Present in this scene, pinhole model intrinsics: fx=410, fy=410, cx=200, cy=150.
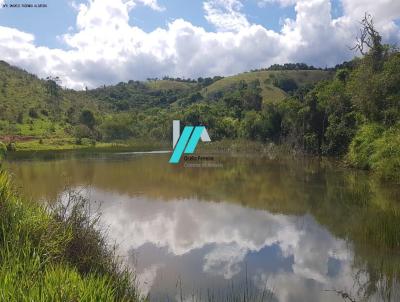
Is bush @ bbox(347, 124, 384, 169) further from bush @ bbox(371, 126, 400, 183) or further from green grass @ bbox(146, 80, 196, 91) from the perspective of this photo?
green grass @ bbox(146, 80, 196, 91)

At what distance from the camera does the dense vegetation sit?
1179 inches

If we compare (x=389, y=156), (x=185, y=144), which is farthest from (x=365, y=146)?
(x=185, y=144)

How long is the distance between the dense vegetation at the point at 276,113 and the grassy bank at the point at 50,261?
1927 cm

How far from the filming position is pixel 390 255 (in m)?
10.2

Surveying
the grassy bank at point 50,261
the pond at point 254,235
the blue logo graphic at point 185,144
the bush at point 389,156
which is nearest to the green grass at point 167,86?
the blue logo graphic at point 185,144

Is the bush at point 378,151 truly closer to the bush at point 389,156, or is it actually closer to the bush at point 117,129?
the bush at point 389,156

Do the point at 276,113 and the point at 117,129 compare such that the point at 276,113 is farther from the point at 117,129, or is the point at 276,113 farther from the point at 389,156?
the point at 117,129

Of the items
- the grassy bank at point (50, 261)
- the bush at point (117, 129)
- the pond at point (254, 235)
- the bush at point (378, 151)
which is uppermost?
the bush at point (117, 129)

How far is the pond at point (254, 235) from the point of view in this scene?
887 centimetres

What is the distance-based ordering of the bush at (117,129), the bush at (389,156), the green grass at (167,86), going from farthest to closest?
the green grass at (167,86) → the bush at (117,129) → the bush at (389,156)

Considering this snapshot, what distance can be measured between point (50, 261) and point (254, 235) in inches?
315

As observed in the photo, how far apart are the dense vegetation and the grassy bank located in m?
19.3

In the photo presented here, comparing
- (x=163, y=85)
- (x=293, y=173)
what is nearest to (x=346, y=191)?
(x=293, y=173)

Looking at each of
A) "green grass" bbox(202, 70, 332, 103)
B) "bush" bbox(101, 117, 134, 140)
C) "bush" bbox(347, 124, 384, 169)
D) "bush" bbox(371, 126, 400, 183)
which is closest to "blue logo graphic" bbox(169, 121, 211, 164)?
"bush" bbox(347, 124, 384, 169)
